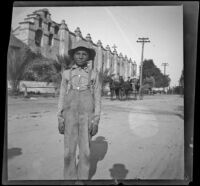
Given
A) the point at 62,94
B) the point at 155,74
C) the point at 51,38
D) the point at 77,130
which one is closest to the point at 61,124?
the point at 77,130

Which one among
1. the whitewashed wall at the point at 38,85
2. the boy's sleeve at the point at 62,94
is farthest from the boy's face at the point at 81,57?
the whitewashed wall at the point at 38,85

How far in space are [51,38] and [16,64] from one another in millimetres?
630

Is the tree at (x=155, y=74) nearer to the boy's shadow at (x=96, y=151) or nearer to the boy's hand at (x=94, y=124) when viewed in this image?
the boy's hand at (x=94, y=124)

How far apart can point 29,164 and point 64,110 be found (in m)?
0.88

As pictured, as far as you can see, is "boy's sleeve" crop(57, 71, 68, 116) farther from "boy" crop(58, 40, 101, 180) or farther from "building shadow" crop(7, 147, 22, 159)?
"building shadow" crop(7, 147, 22, 159)

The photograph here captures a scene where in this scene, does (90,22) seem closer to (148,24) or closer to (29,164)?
(148,24)

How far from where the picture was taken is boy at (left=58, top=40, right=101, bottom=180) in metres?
2.86

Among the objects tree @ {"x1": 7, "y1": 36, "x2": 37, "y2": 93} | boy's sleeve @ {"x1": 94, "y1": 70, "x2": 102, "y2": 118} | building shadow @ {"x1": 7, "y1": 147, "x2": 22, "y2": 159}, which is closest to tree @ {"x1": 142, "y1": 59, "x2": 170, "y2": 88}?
boy's sleeve @ {"x1": 94, "y1": 70, "x2": 102, "y2": 118}

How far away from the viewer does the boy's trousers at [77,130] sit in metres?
2.85

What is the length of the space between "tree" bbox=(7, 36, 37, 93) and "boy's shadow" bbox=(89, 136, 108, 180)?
1.33 metres

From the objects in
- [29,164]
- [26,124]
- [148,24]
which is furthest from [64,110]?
[148,24]

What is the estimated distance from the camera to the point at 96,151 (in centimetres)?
295

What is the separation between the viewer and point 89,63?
3.00m

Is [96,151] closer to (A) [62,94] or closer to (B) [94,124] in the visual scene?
(B) [94,124]
